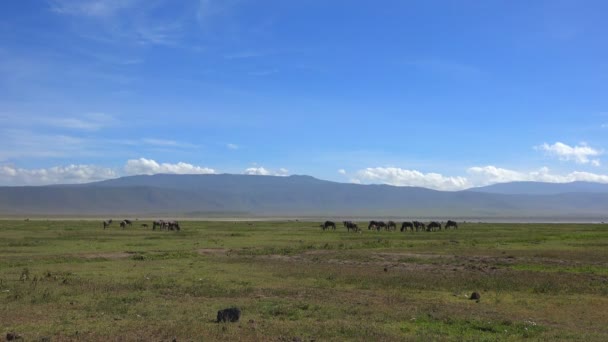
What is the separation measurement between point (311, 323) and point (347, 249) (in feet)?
76.1

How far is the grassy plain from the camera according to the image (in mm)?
13711

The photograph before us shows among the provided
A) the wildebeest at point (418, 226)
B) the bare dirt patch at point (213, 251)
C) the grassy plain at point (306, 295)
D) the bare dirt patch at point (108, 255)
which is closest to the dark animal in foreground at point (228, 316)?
the grassy plain at point (306, 295)

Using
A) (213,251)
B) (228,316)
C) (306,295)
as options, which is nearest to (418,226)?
(213,251)

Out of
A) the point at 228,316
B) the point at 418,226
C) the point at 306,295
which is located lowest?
the point at 306,295

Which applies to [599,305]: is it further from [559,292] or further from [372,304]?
[372,304]

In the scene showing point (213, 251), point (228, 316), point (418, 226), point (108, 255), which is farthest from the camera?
point (418, 226)

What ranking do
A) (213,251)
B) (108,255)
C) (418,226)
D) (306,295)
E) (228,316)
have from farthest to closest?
(418,226) → (213,251) → (108,255) → (306,295) → (228,316)

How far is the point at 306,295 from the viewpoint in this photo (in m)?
19.0

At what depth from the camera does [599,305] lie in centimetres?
1736

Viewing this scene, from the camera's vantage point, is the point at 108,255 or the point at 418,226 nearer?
the point at 108,255

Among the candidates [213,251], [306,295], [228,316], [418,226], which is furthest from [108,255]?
[418,226]

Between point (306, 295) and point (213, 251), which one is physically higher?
point (213, 251)

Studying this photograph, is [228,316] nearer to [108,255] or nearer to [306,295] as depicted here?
[306,295]

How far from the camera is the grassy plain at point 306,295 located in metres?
13.7
